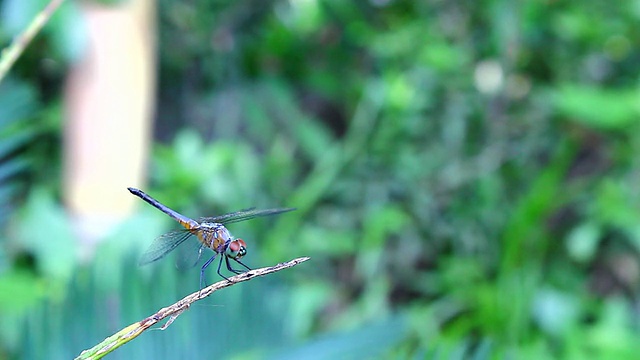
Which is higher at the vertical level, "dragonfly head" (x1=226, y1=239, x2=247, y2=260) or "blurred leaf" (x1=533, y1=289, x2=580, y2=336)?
"blurred leaf" (x1=533, y1=289, x2=580, y2=336)

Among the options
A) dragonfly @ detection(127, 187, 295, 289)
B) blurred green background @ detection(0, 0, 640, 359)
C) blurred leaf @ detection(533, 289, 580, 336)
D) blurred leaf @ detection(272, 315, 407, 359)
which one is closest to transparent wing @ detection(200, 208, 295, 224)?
dragonfly @ detection(127, 187, 295, 289)

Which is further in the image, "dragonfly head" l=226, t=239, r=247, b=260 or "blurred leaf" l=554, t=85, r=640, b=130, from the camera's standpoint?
"blurred leaf" l=554, t=85, r=640, b=130

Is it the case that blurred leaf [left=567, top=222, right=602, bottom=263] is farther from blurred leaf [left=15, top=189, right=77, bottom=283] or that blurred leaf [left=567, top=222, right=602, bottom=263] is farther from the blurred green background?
blurred leaf [left=15, top=189, right=77, bottom=283]

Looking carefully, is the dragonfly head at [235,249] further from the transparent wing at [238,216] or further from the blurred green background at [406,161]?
the blurred green background at [406,161]

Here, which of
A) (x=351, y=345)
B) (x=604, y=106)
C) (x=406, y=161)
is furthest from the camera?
(x=406, y=161)

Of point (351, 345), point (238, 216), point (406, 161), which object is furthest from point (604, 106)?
point (238, 216)

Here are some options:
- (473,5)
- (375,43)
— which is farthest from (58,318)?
(473,5)

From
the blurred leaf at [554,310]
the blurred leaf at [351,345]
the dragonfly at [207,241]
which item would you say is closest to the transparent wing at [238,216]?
the dragonfly at [207,241]

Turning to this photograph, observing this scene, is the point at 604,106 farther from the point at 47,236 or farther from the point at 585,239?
the point at 47,236
